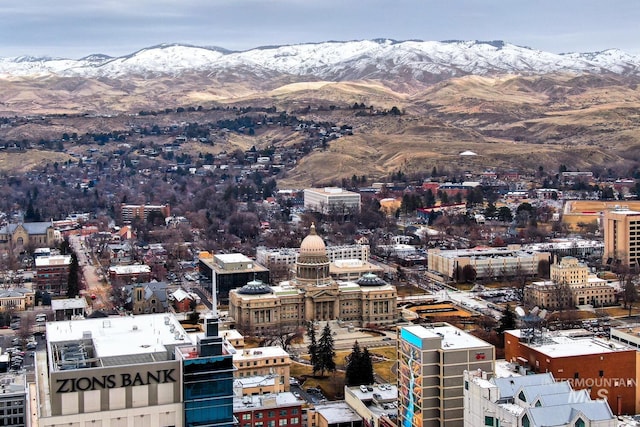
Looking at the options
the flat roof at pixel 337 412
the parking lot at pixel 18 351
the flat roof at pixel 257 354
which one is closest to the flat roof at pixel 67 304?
the parking lot at pixel 18 351

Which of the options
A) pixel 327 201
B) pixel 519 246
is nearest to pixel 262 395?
pixel 519 246

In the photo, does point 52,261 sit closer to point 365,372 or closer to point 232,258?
point 232,258

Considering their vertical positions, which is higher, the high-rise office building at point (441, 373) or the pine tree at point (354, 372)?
the high-rise office building at point (441, 373)

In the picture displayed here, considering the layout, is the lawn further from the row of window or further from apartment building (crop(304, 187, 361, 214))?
apartment building (crop(304, 187, 361, 214))

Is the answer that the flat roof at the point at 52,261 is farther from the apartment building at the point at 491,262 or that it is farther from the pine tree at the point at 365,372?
the pine tree at the point at 365,372

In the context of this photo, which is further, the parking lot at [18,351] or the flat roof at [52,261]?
the flat roof at [52,261]

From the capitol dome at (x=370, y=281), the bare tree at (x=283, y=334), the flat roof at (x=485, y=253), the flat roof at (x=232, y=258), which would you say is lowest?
the bare tree at (x=283, y=334)

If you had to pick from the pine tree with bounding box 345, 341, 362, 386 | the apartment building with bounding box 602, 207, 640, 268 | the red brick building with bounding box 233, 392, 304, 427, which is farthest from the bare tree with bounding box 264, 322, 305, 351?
the apartment building with bounding box 602, 207, 640, 268
